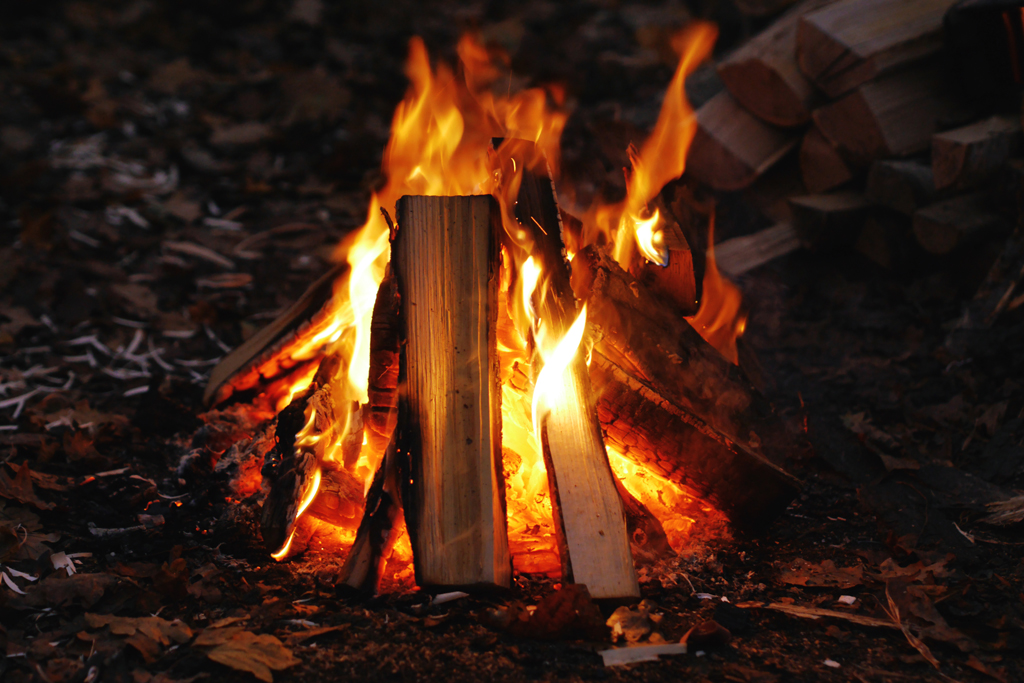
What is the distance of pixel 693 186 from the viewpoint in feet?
15.7

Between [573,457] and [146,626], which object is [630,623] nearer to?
[573,457]

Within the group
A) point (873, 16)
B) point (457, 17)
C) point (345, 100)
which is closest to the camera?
point (873, 16)

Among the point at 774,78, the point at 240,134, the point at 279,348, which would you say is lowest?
the point at 279,348

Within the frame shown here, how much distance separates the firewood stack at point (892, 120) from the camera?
3.41 m

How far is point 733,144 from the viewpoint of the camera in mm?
4434

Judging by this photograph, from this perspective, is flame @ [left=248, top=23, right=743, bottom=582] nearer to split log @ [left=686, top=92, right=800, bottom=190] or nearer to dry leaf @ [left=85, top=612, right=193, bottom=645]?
dry leaf @ [left=85, top=612, right=193, bottom=645]

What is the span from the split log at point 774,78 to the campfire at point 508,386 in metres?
1.34

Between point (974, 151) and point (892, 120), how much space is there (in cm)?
48

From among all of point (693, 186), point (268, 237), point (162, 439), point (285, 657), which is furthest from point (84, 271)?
point (693, 186)

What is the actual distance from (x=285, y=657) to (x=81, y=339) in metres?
2.82

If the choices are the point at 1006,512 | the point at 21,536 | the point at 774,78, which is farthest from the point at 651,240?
the point at 21,536

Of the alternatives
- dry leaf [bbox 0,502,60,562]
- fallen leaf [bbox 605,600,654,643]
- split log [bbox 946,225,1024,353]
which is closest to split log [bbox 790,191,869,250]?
split log [bbox 946,225,1024,353]

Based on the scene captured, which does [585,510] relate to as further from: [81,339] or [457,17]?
[457,17]

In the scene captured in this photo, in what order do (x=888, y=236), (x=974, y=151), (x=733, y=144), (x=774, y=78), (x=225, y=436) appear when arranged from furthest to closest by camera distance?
1. (x=733, y=144)
2. (x=774, y=78)
3. (x=888, y=236)
4. (x=974, y=151)
5. (x=225, y=436)
